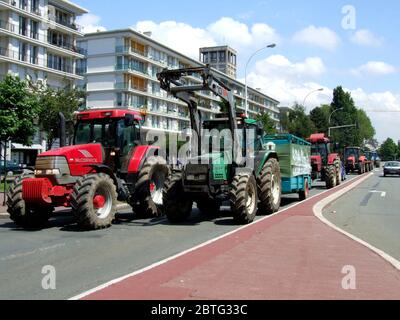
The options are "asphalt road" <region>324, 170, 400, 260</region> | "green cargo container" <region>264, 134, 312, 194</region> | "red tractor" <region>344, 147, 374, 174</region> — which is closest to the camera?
"asphalt road" <region>324, 170, 400, 260</region>

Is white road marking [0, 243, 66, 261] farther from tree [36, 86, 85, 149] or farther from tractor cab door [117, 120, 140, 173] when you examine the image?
tree [36, 86, 85, 149]

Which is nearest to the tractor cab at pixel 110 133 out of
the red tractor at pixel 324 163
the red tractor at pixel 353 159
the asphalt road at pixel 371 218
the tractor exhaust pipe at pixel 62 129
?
the tractor exhaust pipe at pixel 62 129

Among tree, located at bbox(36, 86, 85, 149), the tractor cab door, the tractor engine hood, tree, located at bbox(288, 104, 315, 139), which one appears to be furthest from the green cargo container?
tree, located at bbox(288, 104, 315, 139)

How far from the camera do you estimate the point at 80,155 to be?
12.1 metres

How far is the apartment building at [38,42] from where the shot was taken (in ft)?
170

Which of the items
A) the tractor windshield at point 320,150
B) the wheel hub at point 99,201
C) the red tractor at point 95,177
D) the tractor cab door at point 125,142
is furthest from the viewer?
the tractor windshield at point 320,150

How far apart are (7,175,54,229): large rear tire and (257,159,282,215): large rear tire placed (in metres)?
5.96

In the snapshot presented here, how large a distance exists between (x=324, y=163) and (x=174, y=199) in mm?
16779

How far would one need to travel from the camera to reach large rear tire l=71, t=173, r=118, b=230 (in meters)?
10.9

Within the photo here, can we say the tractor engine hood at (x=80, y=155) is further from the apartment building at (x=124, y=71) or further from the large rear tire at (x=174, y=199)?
the apartment building at (x=124, y=71)

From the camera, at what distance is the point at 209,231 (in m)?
11.6

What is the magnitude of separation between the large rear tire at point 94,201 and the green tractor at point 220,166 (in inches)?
70.8

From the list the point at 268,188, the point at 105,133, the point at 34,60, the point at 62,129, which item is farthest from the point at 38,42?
the point at 268,188

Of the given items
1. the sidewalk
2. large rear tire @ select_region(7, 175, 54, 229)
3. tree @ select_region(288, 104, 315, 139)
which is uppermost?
tree @ select_region(288, 104, 315, 139)
